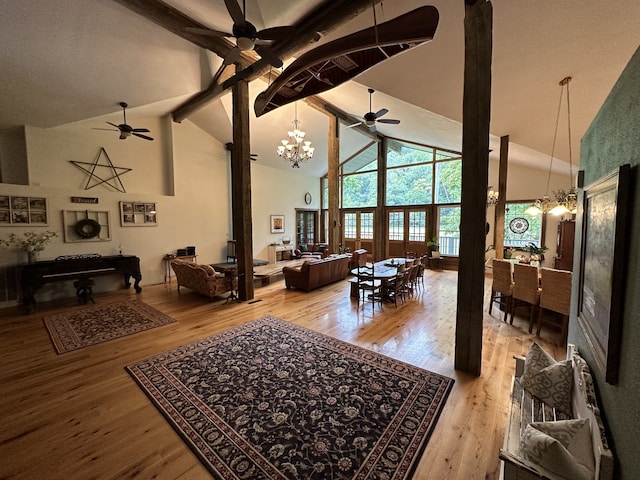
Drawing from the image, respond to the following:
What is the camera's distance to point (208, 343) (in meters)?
3.43

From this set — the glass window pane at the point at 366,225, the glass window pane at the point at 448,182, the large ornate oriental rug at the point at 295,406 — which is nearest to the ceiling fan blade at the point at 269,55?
the large ornate oriental rug at the point at 295,406

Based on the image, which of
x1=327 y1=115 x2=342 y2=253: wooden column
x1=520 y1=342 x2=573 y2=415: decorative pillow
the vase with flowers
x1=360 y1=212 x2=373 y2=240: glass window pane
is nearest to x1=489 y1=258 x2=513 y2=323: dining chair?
x1=520 y1=342 x2=573 y2=415: decorative pillow

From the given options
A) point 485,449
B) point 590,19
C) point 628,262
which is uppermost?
point 590,19

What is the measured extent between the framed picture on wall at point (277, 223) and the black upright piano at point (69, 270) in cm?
477

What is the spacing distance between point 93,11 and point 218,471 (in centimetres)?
528

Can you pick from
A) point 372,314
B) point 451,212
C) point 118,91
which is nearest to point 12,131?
point 118,91

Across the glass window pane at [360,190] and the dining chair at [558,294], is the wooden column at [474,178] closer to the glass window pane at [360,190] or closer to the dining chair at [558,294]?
the dining chair at [558,294]

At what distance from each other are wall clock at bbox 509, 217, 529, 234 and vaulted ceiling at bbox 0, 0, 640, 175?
179cm

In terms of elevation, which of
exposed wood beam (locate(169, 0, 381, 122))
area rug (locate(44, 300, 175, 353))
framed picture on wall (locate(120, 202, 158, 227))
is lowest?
area rug (locate(44, 300, 175, 353))

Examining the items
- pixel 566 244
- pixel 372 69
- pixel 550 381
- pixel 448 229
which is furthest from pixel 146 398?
pixel 448 229

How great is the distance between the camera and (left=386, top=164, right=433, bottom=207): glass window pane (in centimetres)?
Answer: 917

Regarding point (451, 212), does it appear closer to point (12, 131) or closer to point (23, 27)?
point (23, 27)

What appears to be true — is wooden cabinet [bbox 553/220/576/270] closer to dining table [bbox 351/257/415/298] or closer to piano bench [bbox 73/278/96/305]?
dining table [bbox 351/257/415/298]

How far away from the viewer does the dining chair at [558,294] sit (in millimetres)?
3389
